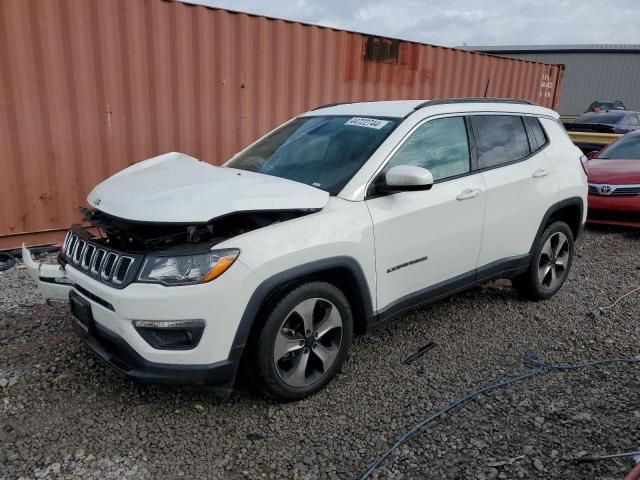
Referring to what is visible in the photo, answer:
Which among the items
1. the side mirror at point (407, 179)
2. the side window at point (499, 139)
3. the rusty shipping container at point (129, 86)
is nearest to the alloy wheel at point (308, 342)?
the side mirror at point (407, 179)

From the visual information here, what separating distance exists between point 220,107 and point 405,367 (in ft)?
14.2

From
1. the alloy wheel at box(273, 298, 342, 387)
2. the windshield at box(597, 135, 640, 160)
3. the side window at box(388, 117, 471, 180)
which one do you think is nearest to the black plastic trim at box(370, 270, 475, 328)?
the alloy wheel at box(273, 298, 342, 387)

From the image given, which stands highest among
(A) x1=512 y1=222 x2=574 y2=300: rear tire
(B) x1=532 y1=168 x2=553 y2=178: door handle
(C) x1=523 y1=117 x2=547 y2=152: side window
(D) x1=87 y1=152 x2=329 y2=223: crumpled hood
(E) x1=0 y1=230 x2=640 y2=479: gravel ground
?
(C) x1=523 y1=117 x2=547 y2=152: side window

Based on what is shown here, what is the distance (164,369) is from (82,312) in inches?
24.1

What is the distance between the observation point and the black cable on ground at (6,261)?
4912 millimetres

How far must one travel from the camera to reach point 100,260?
2.62m

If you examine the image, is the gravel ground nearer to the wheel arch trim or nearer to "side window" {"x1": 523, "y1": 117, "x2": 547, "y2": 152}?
the wheel arch trim

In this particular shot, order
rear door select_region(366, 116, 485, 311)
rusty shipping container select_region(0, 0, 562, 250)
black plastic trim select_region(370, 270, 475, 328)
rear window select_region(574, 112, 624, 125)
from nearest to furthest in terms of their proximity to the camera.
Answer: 1. rear door select_region(366, 116, 485, 311)
2. black plastic trim select_region(370, 270, 475, 328)
3. rusty shipping container select_region(0, 0, 562, 250)
4. rear window select_region(574, 112, 624, 125)

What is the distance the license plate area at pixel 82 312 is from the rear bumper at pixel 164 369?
0.32ft

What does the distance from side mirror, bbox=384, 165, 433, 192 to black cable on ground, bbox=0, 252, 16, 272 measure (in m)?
3.99

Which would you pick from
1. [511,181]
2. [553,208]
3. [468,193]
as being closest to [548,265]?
[553,208]

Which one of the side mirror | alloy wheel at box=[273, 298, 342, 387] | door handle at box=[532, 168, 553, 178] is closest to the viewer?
alloy wheel at box=[273, 298, 342, 387]

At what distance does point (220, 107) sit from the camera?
639cm

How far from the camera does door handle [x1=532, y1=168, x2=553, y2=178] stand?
4.03 m
